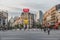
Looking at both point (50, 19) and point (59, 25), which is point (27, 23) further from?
point (59, 25)

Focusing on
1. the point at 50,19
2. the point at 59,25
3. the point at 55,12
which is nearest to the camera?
the point at 59,25

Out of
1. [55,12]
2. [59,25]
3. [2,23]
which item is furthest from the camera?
[2,23]

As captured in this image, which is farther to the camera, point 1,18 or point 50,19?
point 1,18

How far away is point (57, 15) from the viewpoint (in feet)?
516

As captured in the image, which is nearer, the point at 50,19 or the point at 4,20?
the point at 50,19

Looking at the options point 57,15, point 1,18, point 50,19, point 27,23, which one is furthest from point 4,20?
point 57,15

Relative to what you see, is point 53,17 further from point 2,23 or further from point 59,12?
point 2,23

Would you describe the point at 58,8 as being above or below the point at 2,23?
above

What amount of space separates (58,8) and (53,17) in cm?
965

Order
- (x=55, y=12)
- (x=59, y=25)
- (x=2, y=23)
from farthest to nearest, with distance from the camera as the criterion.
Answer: (x=2, y=23), (x=55, y=12), (x=59, y=25)

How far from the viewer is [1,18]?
198 metres

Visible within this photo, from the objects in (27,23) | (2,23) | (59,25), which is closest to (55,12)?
(59,25)

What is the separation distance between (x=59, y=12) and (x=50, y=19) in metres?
15.7

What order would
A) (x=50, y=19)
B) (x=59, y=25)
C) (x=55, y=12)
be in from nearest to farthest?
(x=59, y=25) < (x=55, y=12) < (x=50, y=19)
